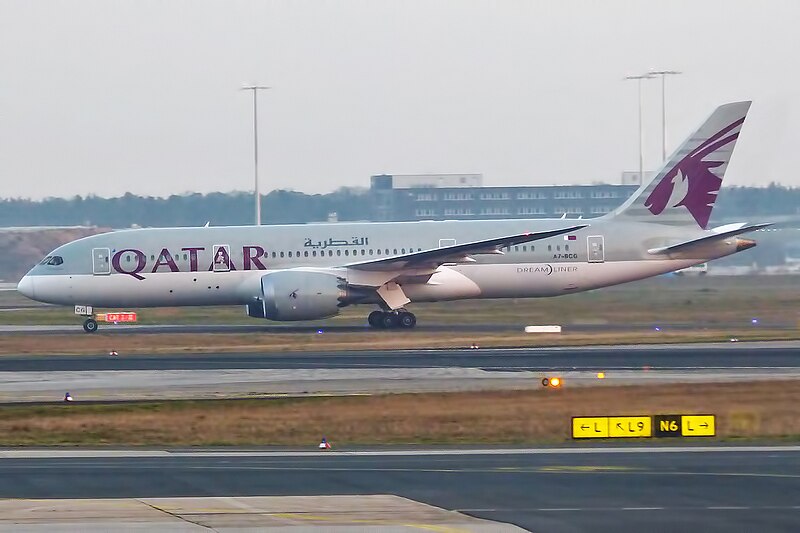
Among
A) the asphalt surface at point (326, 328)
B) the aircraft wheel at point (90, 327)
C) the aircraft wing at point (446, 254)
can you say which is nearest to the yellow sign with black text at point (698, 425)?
the asphalt surface at point (326, 328)

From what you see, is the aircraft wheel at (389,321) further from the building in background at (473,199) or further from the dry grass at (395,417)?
the building in background at (473,199)

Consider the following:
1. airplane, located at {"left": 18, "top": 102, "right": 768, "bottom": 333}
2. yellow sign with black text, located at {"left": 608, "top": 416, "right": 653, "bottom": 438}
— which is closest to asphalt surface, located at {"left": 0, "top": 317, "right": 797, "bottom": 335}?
airplane, located at {"left": 18, "top": 102, "right": 768, "bottom": 333}

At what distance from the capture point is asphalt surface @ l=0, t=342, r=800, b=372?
30141mm

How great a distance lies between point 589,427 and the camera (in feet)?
68.7

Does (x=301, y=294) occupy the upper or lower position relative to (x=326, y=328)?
upper

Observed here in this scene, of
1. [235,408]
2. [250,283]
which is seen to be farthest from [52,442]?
[250,283]

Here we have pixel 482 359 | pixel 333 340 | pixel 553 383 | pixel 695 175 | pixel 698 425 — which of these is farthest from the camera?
pixel 695 175

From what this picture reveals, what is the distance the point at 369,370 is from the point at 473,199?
76080 mm

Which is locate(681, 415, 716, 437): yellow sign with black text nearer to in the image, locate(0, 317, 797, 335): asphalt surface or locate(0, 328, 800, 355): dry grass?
locate(0, 328, 800, 355): dry grass

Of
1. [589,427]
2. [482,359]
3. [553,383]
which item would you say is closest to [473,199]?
[482,359]

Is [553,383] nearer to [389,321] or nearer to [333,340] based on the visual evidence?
[333,340]

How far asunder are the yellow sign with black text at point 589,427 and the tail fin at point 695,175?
2491 centimetres

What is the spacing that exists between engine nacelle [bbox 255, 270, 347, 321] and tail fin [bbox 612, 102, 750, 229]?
1114cm

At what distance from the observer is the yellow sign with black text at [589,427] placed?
20750 millimetres
